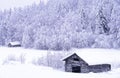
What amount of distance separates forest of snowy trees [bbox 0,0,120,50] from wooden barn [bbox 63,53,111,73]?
31945 millimetres

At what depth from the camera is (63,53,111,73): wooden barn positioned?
34.2m

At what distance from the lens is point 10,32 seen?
10994 cm

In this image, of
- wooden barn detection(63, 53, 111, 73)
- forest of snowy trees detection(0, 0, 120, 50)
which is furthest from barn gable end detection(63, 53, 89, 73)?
forest of snowy trees detection(0, 0, 120, 50)

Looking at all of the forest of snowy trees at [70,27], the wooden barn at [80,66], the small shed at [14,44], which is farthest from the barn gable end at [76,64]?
the small shed at [14,44]

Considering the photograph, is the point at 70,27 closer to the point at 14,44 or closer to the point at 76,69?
the point at 14,44

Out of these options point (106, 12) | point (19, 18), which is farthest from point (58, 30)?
point (19, 18)

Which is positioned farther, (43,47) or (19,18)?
(19,18)

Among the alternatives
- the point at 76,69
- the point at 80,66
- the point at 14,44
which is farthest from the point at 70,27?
the point at 80,66

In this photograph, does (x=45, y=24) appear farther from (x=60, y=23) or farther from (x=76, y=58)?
(x=76, y=58)

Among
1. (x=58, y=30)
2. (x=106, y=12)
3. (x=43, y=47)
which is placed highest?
(x=106, y=12)

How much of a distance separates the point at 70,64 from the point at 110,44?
35879 millimetres

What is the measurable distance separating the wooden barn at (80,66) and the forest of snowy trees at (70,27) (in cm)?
3195

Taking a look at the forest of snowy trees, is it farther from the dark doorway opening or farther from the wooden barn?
the wooden barn

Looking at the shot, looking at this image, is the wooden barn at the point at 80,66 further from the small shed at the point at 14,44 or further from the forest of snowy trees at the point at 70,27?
the small shed at the point at 14,44
